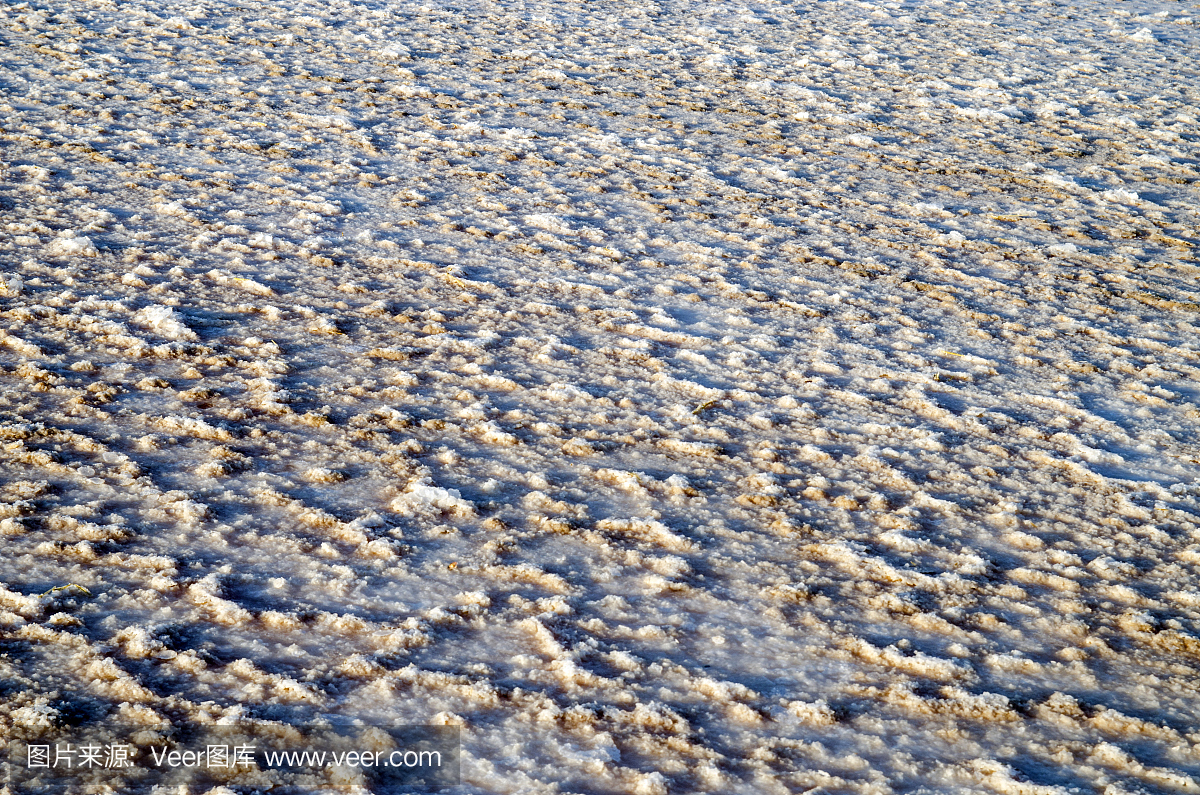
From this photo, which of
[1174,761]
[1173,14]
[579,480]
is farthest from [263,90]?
[1173,14]

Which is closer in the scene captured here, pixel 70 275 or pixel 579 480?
pixel 579 480

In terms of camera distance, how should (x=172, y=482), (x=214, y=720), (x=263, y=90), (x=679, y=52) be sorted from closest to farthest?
(x=214, y=720)
(x=172, y=482)
(x=263, y=90)
(x=679, y=52)

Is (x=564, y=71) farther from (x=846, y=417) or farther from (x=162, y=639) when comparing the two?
(x=162, y=639)

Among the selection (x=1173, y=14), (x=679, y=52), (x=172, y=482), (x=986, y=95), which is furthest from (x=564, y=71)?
(x=1173, y=14)

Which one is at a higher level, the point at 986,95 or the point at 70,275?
the point at 986,95

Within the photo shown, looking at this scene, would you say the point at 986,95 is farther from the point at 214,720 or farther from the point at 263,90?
the point at 214,720

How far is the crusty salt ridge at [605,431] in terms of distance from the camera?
2.03 metres

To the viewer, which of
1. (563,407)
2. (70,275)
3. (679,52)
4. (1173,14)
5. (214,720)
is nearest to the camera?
(214,720)

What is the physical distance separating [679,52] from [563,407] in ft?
19.2

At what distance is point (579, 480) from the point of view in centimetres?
285

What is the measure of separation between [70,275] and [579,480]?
2303mm

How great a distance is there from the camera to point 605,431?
312 centimetres

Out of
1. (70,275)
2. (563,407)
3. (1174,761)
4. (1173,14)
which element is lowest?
(70,275)

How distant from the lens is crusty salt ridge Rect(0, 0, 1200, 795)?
2027 mm
